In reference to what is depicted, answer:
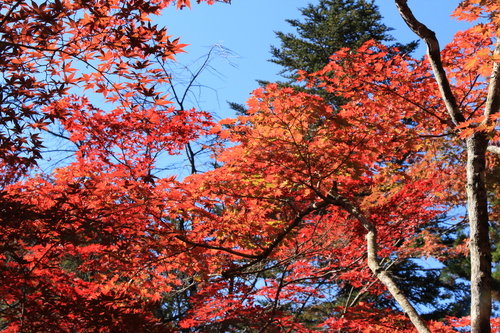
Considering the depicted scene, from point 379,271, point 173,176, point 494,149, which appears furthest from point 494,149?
point 173,176

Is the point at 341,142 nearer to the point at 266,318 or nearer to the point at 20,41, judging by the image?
the point at 20,41

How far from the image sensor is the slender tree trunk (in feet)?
11.8

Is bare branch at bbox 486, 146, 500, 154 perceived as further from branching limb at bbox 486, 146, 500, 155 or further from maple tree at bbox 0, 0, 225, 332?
maple tree at bbox 0, 0, 225, 332

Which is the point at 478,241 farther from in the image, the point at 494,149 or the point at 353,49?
the point at 353,49

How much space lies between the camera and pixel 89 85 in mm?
4113

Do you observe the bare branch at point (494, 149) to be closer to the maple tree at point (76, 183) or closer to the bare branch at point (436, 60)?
the bare branch at point (436, 60)

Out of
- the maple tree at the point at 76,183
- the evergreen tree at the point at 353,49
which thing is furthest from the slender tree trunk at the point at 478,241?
the evergreen tree at the point at 353,49

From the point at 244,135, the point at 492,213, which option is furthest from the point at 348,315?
the point at 492,213

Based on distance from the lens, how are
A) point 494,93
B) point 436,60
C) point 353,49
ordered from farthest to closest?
point 353,49 < point 436,60 < point 494,93

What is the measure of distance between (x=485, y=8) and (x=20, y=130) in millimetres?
4246

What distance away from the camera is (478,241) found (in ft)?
12.5

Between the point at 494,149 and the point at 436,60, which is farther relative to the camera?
the point at 436,60

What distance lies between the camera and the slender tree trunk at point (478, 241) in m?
3.60

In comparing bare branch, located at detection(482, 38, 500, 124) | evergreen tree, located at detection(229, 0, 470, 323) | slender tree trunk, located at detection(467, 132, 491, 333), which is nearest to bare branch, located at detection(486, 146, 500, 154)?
slender tree trunk, located at detection(467, 132, 491, 333)
